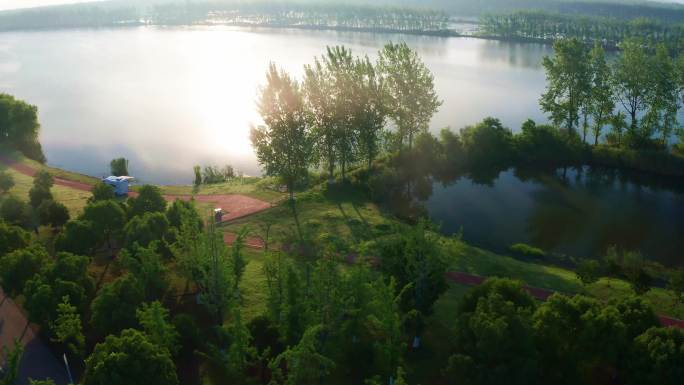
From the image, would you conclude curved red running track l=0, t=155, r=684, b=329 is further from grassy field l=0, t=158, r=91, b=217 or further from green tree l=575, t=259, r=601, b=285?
A: green tree l=575, t=259, r=601, b=285

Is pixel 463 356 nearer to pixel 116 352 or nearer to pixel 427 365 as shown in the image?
pixel 427 365

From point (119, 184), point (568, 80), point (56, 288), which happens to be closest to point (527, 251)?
point (568, 80)

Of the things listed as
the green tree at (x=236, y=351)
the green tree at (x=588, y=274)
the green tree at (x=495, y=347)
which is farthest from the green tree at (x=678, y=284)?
the green tree at (x=236, y=351)

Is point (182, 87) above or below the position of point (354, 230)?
above

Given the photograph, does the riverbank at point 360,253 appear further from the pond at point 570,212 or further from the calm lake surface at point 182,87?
the calm lake surface at point 182,87

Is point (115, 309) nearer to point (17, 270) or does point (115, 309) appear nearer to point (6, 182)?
point (17, 270)

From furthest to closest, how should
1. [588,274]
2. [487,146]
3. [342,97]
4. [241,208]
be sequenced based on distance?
[487,146], [342,97], [241,208], [588,274]

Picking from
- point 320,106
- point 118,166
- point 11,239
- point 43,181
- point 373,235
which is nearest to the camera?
point 11,239

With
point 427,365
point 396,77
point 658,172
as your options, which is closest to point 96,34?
point 396,77
